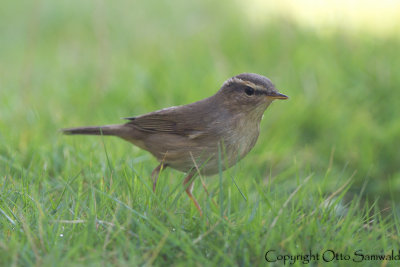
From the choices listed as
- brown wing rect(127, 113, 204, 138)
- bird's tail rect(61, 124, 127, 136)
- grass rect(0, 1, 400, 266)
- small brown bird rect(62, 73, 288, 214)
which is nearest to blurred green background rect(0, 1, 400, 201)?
grass rect(0, 1, 400, 266)

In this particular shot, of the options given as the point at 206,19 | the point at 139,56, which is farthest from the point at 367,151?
the point at 206,19

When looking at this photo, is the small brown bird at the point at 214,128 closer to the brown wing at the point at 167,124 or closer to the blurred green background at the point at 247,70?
the brown wing at the point at 167,124

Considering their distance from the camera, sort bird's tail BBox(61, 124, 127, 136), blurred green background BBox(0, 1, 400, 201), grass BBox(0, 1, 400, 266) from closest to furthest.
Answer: grass BBox(0, 1, 400, 266) < bird's tail BBox(61, 124, 127, 136) < blurred green background BBox(0, 1, 400, 201)

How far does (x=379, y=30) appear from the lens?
8758mm

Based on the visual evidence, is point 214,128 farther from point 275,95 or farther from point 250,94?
point 275,95

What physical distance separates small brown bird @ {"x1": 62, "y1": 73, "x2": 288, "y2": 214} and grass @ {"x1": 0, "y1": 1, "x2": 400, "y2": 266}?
0.72 feet

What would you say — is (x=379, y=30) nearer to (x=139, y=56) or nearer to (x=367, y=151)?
(x=367, y=151)

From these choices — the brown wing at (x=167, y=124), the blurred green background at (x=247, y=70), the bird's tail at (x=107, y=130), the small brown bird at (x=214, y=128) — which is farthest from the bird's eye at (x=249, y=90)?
the bird's tail at (x=107, y=130)

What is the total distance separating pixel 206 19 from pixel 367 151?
19.9 feet

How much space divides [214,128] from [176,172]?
0.91 m

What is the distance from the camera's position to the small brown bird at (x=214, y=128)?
14.5 feet

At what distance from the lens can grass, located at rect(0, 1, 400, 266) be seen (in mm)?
3289

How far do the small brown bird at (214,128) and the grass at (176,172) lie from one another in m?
0.22

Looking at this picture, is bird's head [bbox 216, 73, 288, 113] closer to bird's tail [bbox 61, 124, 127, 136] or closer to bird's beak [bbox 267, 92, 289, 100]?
bird's beak [bbox 267, 92, 289, 100]
